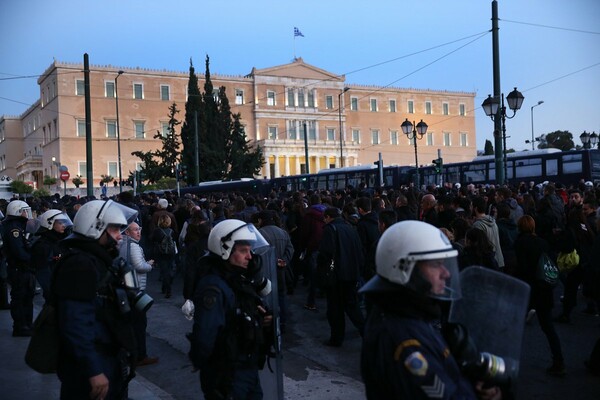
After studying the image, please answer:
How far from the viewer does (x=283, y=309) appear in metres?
7.59

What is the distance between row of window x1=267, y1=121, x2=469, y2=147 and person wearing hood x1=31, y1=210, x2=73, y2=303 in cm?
6547

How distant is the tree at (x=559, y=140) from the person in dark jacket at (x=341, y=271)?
61077 millimetres

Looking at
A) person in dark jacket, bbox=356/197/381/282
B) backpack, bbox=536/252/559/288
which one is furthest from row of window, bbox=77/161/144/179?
backpack, bbox=536/252/559/288

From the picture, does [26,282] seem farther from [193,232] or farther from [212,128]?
[212,128]

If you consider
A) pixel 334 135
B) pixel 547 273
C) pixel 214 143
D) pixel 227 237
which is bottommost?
pixel 547 273

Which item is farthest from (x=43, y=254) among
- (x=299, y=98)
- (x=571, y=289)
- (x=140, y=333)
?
(x=299, y=98)

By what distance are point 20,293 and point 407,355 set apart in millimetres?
6775

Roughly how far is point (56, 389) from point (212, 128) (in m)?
41.4

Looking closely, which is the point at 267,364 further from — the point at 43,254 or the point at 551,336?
the point at 43,254

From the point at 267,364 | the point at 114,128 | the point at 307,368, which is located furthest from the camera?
the point at 114,128

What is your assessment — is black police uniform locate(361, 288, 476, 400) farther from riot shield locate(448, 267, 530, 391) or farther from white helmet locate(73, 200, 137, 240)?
white helmet locate(73, 200, 137, 240)

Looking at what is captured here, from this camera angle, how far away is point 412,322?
2.09 m

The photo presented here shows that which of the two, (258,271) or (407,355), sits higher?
(258,271)

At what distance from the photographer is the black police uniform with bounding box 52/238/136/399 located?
9.55 feet
